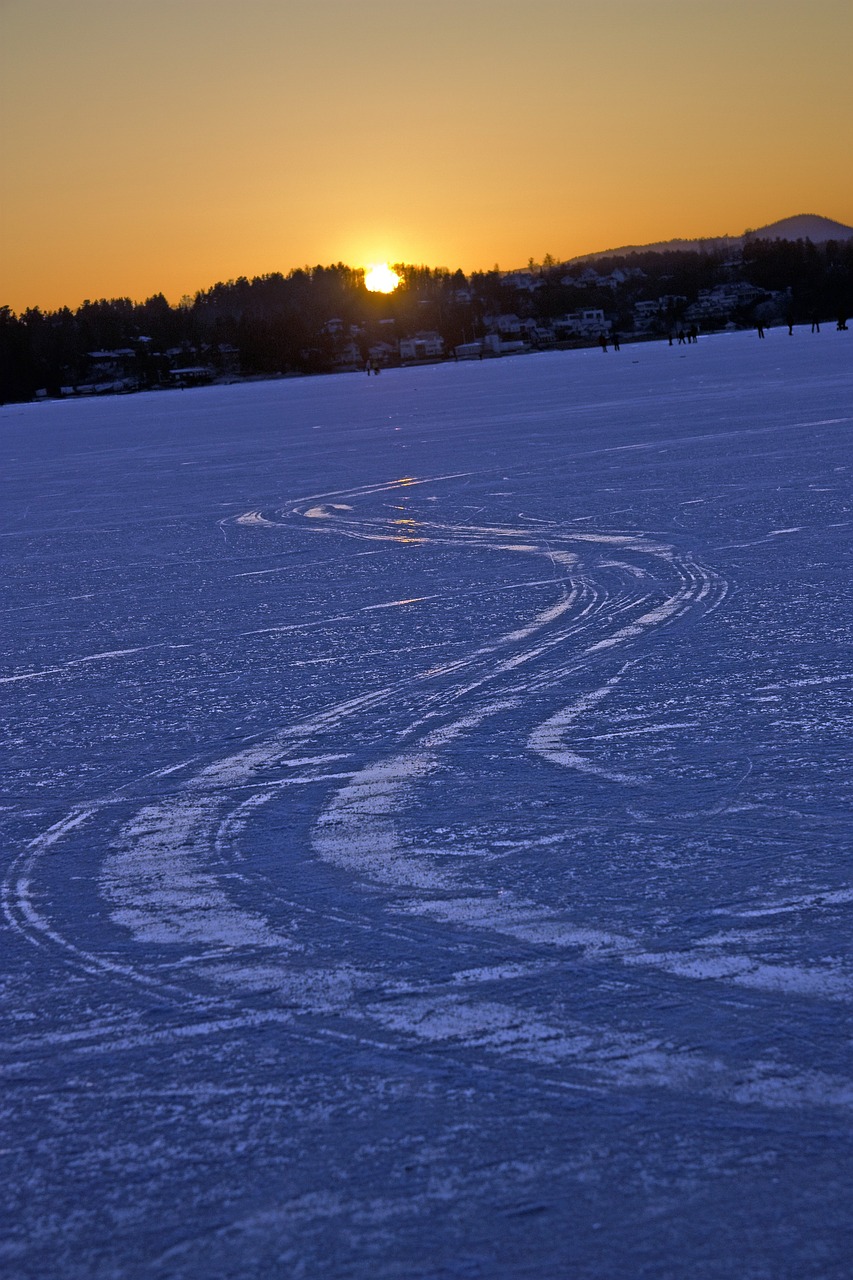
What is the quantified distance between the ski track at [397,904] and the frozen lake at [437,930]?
11 mm

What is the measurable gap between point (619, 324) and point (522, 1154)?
19537cm

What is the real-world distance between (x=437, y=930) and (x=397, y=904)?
0.19 m

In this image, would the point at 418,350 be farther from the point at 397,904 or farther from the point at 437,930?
the point at 437,930

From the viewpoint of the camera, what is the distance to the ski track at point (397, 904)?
241 centimetres

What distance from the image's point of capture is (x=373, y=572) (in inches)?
336

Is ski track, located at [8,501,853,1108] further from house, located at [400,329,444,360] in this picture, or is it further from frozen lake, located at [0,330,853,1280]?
house, located at [400,329,444,360]

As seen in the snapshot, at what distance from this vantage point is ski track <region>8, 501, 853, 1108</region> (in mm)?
2412

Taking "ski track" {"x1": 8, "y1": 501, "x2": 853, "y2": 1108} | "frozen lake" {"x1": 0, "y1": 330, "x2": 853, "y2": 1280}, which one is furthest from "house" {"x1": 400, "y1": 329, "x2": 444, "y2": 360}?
"ski track" {"x1": 8, "y1": 501, "x2": 853, "y2": 1108}

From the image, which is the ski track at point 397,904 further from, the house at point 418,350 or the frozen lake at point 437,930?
the house at point 418,350

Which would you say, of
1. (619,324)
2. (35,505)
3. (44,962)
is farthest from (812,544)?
(619,324)

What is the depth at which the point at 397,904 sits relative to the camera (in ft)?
10.2

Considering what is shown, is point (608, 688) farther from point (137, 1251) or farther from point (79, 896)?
point (137, 1251)

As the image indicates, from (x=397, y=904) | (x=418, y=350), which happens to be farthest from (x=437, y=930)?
(x=418, y=350)

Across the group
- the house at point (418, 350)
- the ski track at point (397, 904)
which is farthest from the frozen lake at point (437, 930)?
the house at point (418, 350)
